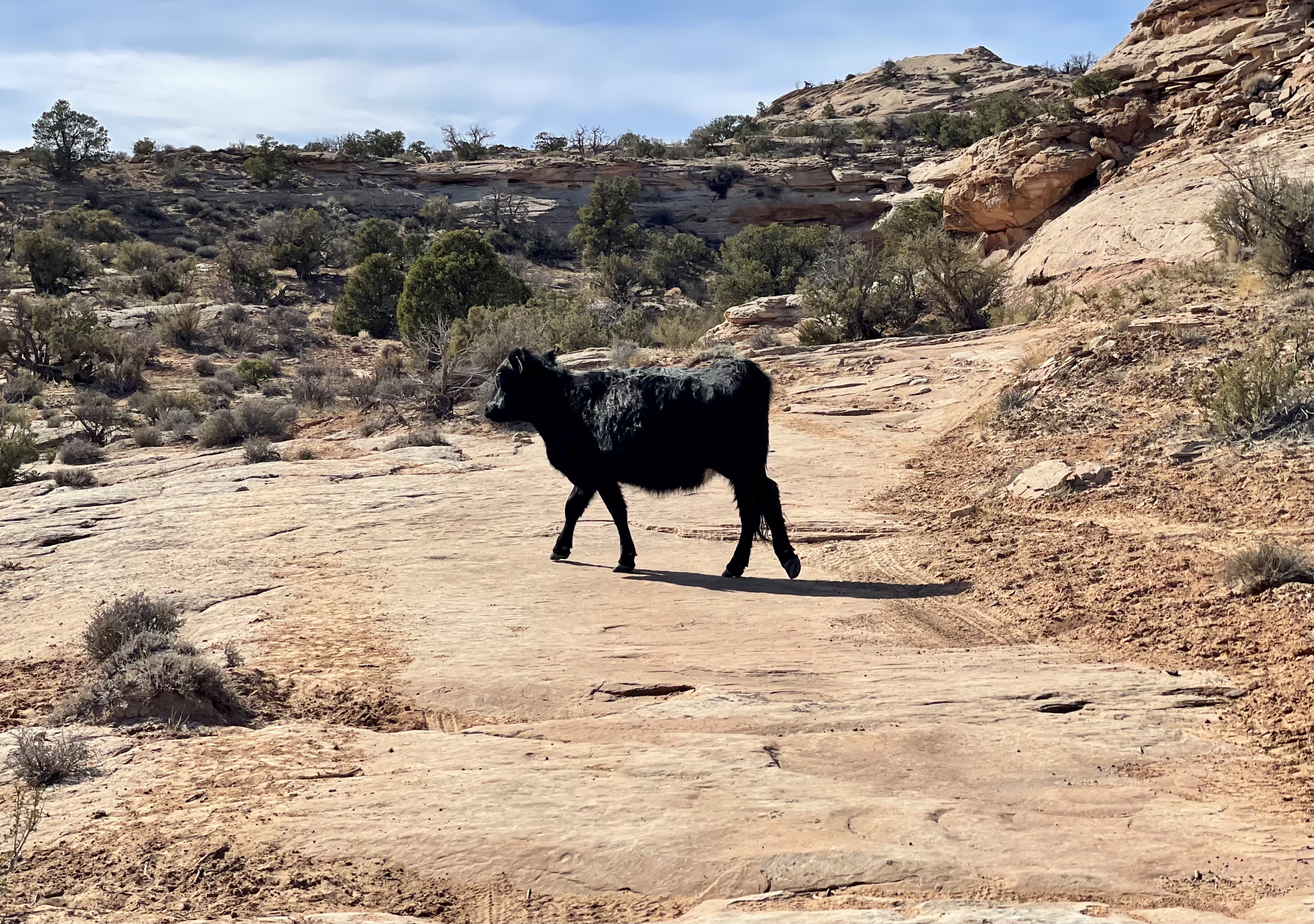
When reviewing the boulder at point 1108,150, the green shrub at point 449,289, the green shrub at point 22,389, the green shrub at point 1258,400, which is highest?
the boulder at point 1108,150

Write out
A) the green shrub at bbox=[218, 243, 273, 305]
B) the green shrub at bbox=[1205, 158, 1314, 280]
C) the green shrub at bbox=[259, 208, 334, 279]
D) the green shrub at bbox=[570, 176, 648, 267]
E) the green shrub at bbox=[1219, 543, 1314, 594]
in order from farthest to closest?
the green shrub at bbox=[570, 176, 648, 267]
the green shrub at bbox=[259, 208, 334, 279]
the green shrub at bbox=[218, 243, 273, 305]
the green shrub at bbox=[1205, 158, 1314, 280]
the green shrub at bbox=[1219, 543, 1314, 594]

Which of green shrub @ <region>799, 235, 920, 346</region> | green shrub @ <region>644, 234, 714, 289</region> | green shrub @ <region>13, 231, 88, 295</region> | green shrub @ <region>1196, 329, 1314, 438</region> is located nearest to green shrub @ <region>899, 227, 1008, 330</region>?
green shrub @ <region>799, 235, 920, 346</region>

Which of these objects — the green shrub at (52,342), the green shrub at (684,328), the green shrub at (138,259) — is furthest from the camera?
the green shrub at (138,259)

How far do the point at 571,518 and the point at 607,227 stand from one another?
4841 centimetres

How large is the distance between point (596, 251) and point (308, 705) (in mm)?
50799

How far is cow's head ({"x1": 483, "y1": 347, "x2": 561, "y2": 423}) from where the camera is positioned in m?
→ 10.1

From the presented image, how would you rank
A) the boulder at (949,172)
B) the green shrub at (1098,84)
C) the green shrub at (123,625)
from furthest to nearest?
the boulder at (949,172), the green shrub at (1098,84), the green shrub at (123,625)

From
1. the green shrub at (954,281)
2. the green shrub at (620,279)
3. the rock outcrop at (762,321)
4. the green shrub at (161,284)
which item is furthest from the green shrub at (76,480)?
the green shrub at (620,279)

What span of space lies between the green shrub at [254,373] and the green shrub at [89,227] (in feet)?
84.2

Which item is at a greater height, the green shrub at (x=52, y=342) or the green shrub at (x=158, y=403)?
the green shrub at (x=52, y=342)

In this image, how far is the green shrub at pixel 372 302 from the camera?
3759cm

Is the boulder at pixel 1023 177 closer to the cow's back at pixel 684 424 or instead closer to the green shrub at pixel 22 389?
the cow's back at pixel 684 424

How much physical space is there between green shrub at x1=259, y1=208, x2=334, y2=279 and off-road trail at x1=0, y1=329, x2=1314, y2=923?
125ft

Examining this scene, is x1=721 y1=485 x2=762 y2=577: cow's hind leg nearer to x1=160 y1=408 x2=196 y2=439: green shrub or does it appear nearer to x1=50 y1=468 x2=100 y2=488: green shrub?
x1=50 y1=468 x2=100 y2=488: green shrub
